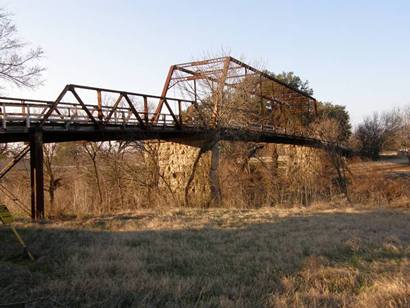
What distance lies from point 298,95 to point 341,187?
17.2m

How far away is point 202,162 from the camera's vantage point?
25.0m

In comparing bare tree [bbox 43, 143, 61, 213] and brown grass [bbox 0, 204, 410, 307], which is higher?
bare tree [bbox 43, 143, 61, 213]

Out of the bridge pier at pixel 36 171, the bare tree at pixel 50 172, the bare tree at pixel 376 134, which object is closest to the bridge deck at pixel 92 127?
the bridge pier at pixel 36 171

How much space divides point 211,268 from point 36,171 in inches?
377

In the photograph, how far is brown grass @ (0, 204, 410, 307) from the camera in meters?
4.83

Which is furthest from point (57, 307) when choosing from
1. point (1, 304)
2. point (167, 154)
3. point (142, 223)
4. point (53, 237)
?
point (167, 154)

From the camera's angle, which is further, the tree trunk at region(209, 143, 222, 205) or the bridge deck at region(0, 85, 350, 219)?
the tree trunk at region(209, 143, 222, 205)

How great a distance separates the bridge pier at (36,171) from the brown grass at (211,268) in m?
3.40

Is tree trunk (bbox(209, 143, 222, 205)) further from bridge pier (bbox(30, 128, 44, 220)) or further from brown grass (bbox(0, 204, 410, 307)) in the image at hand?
brown grass (bbox(0, 204, 410, 307))

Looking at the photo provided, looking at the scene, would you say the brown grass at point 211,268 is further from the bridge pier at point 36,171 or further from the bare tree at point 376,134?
the bare tree at point 376,134

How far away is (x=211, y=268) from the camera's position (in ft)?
21.4

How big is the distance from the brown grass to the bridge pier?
340cm

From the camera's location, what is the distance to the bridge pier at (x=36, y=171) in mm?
13602

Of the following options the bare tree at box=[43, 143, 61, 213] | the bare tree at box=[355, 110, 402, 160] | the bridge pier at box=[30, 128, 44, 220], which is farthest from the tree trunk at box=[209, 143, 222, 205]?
the bare tree at box=[355, 110, 402, 160]
